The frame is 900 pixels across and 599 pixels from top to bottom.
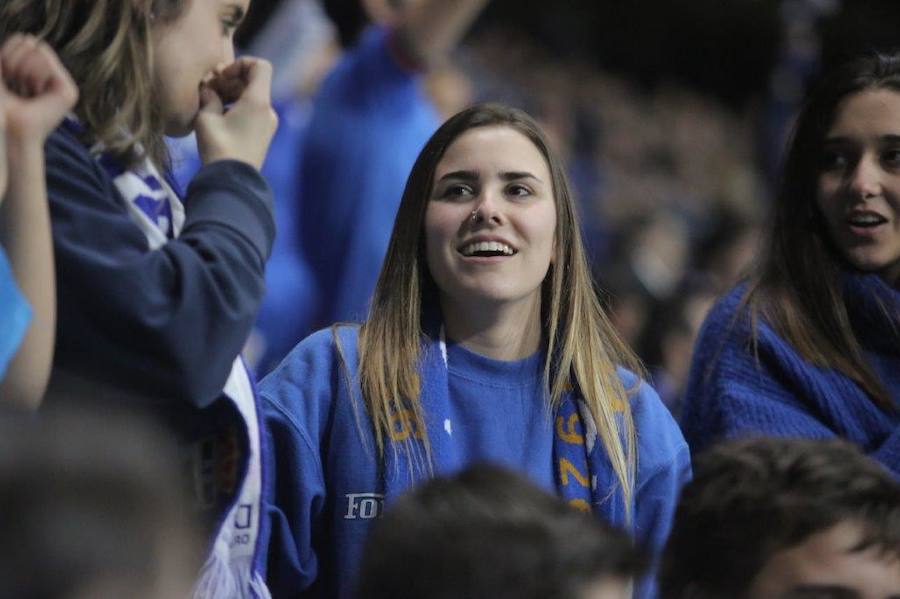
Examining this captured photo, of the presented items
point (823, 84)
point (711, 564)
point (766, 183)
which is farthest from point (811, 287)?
point (766, 183)

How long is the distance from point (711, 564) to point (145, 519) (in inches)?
37.7

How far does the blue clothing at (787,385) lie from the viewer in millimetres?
2881

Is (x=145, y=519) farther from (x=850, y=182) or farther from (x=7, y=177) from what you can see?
(x=850, y=182)

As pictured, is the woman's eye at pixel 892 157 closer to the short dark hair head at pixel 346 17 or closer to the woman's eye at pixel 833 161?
the woman's eye at pixel 833 161

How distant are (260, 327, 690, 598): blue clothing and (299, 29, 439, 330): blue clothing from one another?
1.24m

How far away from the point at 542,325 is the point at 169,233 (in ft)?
2.77

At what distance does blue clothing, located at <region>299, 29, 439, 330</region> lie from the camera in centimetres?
397

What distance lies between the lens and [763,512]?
6.72ft

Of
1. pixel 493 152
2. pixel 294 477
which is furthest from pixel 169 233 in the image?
pixel 493 152

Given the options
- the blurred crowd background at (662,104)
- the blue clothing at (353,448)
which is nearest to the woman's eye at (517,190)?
the blue clothing at (353,448)

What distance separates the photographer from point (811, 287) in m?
3.05

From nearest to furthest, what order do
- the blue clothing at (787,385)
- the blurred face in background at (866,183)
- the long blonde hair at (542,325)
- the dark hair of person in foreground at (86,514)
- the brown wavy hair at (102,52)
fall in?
1. the dark hair of person in foreground at (86,514)
2. the brown wavy hair at (102,52)
3. the long blonde hair at (542,325)
4. the blue clothing at (787,385)
5. the blurred face in background at (866,183)

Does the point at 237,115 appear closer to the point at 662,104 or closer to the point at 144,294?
the point at 144,294

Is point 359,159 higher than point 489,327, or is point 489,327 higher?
point 359,159
